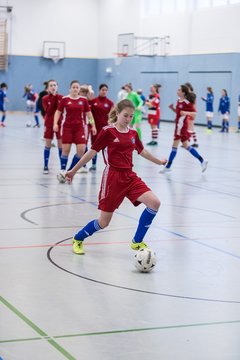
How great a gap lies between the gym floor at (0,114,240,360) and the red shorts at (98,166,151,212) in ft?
2.04

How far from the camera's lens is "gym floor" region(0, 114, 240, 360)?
508cm

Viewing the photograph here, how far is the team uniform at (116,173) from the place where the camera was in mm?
7695

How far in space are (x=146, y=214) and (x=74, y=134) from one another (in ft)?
23.1

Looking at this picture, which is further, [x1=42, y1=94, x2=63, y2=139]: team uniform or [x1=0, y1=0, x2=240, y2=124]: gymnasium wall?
[x1=0, y1=0, x2=240, y2=124]: gymnasium wall

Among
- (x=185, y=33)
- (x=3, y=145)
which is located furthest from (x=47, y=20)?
(x=3, y=145)

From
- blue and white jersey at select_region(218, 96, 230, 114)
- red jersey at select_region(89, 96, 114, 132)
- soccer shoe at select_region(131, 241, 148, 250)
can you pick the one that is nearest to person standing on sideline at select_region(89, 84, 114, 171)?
red jersey at select_region(89, 96, 114, 132)

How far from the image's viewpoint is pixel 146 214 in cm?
779

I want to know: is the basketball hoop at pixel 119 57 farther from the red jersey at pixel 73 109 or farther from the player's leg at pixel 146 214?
the player's leg at pixel 146 214

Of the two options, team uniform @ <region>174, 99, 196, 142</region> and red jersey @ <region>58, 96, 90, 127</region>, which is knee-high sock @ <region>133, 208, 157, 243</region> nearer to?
red jersey @ <region>58, 96, 90, 127</region>

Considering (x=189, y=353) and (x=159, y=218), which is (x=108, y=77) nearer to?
(x=159, y=218)

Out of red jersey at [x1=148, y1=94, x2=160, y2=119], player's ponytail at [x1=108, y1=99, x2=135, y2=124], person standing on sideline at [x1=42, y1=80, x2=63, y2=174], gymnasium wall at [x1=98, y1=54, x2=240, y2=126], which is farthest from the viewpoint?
gymnasium wall at [x1=98, y1=54, x2=240, y2=126]

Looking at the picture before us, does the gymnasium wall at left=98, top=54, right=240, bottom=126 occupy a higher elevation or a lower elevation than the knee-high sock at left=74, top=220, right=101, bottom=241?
higher

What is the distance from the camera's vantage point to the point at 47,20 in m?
46.9

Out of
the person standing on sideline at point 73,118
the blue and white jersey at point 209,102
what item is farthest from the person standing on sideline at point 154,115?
the person standing on sideline at point 73,118
